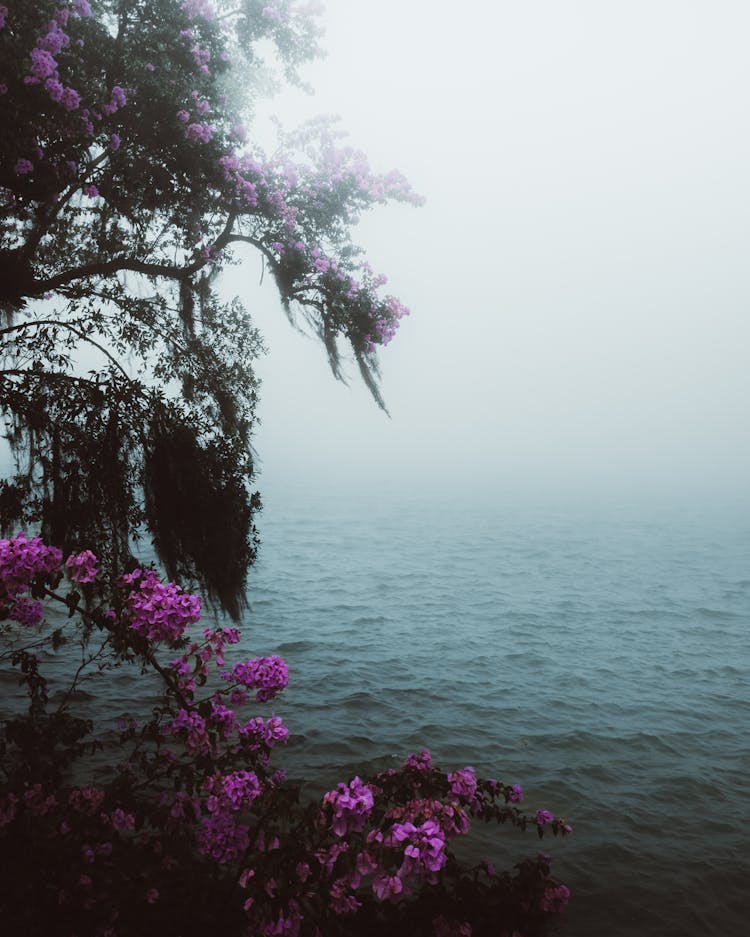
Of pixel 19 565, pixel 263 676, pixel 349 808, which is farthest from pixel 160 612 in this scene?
pixel 349 808

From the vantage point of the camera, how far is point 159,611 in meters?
4.52

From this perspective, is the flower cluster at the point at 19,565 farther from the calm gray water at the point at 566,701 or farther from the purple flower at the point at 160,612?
the calm gray water at the point at 566,701

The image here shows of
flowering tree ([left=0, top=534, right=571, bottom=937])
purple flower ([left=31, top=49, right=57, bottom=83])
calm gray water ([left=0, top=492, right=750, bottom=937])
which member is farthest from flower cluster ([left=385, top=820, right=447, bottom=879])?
purple flower ([left=31, top=49, right=57, bottom=83])

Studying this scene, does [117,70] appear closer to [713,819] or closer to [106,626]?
[106,626]

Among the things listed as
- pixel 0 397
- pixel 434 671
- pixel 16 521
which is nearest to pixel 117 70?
pixel 0 397

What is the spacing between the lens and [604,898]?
8023 mm

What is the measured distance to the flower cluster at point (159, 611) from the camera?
14.8ft

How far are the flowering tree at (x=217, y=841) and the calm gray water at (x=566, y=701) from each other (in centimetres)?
293

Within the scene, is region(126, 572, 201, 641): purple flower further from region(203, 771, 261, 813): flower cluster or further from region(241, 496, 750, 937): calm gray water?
region(241, 496, 750, 937): calm gray water

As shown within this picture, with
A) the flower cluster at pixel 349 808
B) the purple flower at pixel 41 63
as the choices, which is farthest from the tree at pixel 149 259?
the flower cluster at pixel 349 808

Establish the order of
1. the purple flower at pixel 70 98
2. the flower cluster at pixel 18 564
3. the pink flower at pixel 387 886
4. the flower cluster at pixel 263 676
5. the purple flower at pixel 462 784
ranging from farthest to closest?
the purple flower at pixel 70 98, the flower cluster at pixel 263 676, the purple flower at pixel 462 784, the flower cluster at pixel 18 564, the pink flower at pixel 387 886

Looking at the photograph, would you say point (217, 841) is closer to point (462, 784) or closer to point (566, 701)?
point (462, 784)

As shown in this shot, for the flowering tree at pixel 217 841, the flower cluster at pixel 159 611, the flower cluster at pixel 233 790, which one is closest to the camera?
the flowering tree at pixel 217 841

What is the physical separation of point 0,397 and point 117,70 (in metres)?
3.92
